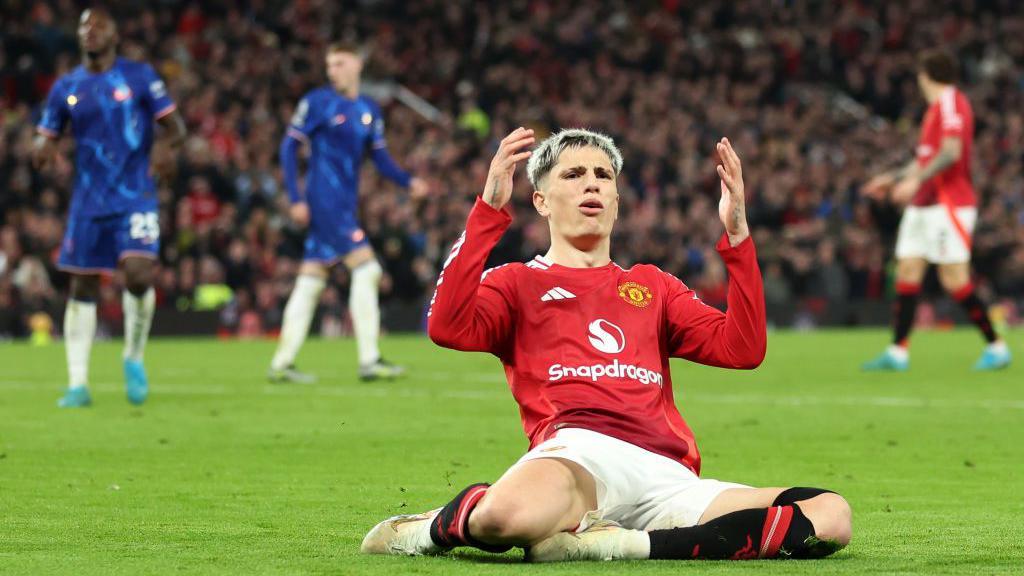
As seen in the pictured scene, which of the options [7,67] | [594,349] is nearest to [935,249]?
[594,349]

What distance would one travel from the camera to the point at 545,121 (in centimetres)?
2683

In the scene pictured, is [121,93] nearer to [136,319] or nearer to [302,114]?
[136,319]

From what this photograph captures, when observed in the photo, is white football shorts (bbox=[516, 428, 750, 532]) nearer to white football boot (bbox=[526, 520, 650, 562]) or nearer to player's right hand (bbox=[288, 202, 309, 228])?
white football boot (bbox=[526, 520, 650, 562])

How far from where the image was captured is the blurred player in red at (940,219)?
44.3 feet

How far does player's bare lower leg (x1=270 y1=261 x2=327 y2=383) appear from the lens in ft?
41.6

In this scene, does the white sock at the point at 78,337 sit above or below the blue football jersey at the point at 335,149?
below

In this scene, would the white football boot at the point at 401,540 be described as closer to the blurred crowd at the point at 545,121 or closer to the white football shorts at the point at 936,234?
the white football shorts at the point at 936,234

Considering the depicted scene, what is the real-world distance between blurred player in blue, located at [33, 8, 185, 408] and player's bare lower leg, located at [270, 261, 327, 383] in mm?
2196

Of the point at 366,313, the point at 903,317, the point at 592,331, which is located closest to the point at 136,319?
the point at 366,313

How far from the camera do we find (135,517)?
225 inches

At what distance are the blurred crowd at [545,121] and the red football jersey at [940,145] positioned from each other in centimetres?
933

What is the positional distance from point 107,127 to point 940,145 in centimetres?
686

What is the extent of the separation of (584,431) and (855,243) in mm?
20743

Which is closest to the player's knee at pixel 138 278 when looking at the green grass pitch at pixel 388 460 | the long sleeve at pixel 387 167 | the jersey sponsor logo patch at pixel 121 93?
the green grass pitch at pixel 388 460
